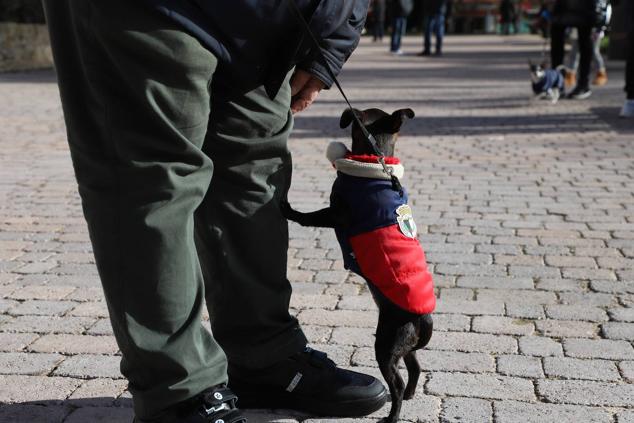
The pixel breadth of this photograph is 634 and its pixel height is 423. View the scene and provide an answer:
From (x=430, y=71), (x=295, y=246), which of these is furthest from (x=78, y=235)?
(x=430, y=71)

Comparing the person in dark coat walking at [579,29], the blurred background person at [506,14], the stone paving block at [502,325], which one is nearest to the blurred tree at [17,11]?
the person in dark coat walking at [579,29]

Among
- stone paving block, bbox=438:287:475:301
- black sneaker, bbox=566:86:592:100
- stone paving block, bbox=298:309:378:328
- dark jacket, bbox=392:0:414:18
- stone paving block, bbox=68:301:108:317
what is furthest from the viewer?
dark jacket, bbox=392:0:414:18

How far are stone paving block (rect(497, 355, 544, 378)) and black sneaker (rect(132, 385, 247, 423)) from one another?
1.05m

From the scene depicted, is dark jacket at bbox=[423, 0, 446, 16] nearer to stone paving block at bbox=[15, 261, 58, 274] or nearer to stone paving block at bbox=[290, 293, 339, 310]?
stone paving block at bbox=[15, 261, 58, 274]

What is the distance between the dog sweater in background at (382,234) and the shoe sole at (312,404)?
349mm

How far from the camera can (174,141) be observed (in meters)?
2.21

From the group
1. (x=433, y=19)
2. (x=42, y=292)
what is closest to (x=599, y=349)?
(x=42, y=292)

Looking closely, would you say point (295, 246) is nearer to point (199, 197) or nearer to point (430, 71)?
point (199, 197)

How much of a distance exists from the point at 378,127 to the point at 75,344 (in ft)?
4.68

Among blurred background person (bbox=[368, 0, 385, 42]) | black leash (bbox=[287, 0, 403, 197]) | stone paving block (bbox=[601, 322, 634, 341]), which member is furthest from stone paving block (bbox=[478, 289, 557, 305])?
blurred background person (bbox=[368, 0, 385, 42])

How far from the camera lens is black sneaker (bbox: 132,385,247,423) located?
2322 millimetres

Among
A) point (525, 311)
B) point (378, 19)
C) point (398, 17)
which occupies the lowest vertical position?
point (378, 19)

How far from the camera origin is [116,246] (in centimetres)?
225

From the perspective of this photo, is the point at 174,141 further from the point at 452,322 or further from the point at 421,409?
the point at 452,322
